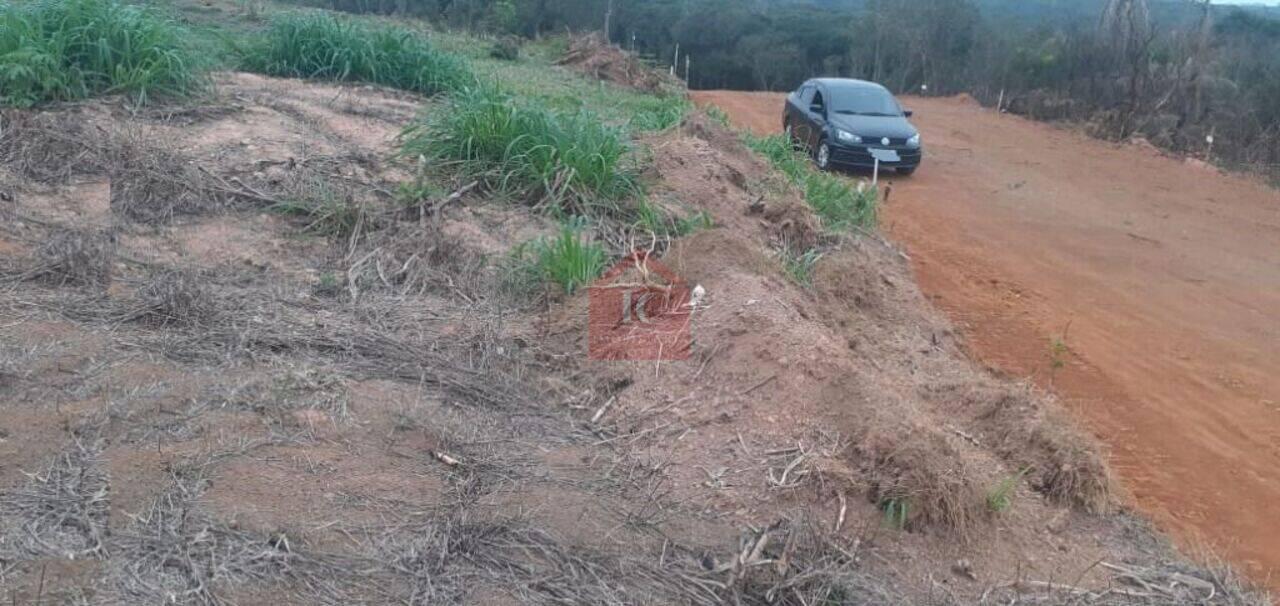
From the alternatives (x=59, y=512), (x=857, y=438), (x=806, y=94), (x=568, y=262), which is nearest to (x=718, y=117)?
(x=806, y=94)

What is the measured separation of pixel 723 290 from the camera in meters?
5.91

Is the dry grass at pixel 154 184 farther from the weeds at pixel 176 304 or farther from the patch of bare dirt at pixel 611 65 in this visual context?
the patch of bare dirt at pixel 611 65

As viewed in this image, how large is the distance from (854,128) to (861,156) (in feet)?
1.45

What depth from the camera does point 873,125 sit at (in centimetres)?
1555

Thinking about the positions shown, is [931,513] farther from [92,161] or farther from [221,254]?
[92,161]

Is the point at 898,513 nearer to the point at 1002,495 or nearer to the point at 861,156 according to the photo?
the point at 1002,495

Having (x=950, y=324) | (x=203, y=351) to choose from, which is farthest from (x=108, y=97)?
(x=950, y=324)

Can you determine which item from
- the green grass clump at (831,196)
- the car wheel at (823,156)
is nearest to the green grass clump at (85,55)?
the green grass clump at (831,196)

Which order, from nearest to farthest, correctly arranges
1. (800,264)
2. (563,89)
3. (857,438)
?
(857,438) < (800,264) < (563,89)

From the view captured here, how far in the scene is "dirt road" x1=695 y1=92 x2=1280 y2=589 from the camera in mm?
6289

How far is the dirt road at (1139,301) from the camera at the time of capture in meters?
6.29

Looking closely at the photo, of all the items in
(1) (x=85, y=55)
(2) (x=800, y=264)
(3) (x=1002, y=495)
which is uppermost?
(1) (x=85, y=55)

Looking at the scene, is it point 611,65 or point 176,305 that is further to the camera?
point 611,65

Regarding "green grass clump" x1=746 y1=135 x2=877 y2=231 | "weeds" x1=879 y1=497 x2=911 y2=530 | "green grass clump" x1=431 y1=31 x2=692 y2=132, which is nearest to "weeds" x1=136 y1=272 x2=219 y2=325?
"weeds" x1=879 y1=497 x2=911 y2=530
